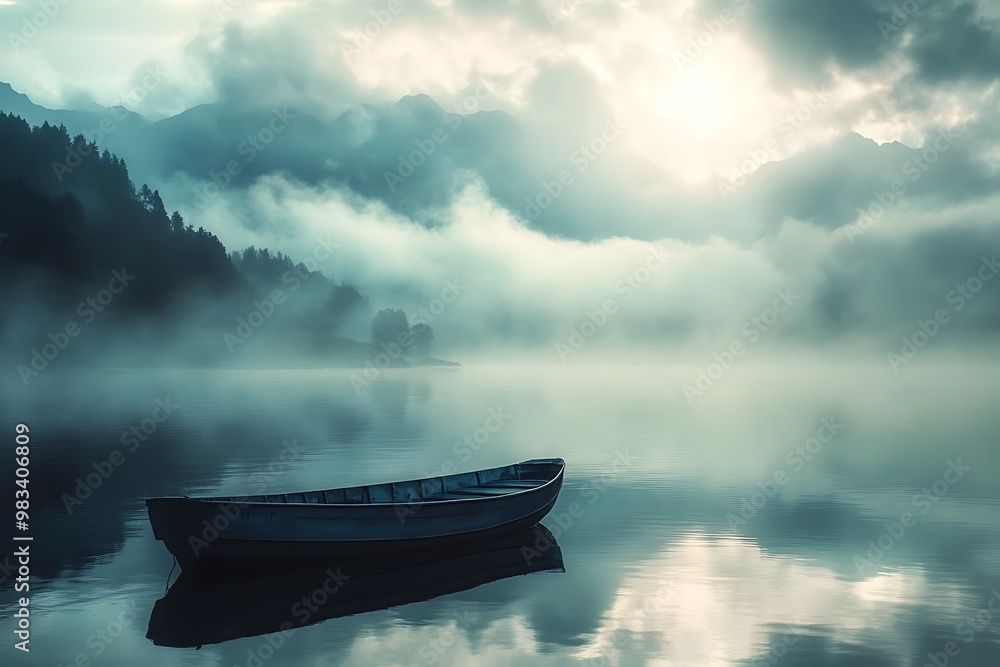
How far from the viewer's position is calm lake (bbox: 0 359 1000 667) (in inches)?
825

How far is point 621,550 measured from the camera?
3100 cm

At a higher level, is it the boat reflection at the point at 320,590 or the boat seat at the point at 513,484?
the boat seat at the point at 513,484

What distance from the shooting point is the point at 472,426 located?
83.7 meters

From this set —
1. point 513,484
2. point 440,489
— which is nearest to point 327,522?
point 440,489

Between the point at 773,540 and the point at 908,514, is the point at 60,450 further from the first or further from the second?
the point at 908,514

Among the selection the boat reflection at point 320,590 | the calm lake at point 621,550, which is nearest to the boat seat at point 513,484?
the calm lake at point 621,550

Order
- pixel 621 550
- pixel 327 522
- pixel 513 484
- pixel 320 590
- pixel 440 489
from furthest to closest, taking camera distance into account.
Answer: pixel 513 484 → pixel 440 489 → pixel 621 550 → pixel 327 522 → pixel 320 590

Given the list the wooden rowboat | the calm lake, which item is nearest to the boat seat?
the wooden rowboat

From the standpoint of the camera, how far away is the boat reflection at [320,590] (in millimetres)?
22203

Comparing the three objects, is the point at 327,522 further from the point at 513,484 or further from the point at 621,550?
the point at 513,484

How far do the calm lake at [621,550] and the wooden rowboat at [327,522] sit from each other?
1383mm

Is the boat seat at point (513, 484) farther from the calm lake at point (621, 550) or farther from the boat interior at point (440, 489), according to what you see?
the calm lake at point (621, 550)

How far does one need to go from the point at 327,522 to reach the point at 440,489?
27.2ft

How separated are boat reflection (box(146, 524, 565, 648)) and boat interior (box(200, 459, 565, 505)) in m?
2.06
